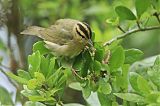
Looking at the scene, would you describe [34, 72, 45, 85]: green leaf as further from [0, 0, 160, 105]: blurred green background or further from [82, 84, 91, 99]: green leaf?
[0, 0, 160, 105]: blurred green background

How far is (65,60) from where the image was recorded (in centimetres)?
197

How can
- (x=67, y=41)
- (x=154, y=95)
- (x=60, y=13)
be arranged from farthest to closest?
(x=60, y=13) < (x=67, y=41) < (x=154, y=95)

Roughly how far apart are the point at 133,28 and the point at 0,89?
1.96 ft

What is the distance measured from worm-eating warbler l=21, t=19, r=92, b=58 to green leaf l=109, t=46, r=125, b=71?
0.34m

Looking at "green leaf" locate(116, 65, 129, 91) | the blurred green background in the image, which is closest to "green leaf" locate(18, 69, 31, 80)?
"green leaf" locate(116, 65, 129, 91)

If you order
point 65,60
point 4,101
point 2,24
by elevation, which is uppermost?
point 2,24

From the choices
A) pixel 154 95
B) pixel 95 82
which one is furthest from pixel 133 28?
pixel 154 95

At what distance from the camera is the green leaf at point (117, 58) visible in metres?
1.74

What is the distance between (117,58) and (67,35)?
72 cm

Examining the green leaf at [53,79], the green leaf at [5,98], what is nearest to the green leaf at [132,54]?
the green leaf at [53,79]

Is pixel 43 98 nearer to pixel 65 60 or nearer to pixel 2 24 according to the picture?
pixel 65 60

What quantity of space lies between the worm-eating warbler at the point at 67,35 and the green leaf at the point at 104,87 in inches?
15.0

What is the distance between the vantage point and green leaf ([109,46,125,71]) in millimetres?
1740

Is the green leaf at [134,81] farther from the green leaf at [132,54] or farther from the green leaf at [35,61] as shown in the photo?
the green leaf at [35,61]
